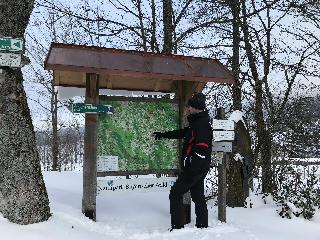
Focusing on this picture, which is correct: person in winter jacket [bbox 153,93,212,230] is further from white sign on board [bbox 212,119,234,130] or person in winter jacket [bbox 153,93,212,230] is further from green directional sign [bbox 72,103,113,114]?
green directional sign [bbox 72,103,113,114]

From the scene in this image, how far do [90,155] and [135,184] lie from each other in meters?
0.83

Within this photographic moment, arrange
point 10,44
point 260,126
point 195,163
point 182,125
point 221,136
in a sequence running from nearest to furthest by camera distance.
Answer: point 10,44
point 195,163
point 221,136
point 182,125
point 260,126

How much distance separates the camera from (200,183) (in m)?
5.73

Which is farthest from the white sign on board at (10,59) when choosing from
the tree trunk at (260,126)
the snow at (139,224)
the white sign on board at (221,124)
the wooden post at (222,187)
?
the tree trunk at (260,126)

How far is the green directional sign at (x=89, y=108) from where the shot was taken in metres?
5.55

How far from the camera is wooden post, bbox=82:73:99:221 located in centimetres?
568

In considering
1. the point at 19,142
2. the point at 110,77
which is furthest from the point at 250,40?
the point at 19,142

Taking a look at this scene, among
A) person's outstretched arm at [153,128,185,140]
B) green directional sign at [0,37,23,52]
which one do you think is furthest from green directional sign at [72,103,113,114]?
green directional sign at [0,37,23,52]

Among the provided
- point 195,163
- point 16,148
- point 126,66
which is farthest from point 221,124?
point 16,148

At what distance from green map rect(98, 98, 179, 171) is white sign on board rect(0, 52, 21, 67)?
4.72 ft

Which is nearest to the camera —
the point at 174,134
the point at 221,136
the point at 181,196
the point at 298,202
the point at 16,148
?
the point at 16,148

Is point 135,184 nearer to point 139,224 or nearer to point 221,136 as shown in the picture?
point 139,224

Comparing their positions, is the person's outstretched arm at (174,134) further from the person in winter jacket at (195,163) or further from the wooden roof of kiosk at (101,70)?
the wooden roof of kiosk at (101,70)

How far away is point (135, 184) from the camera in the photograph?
6.07 m
